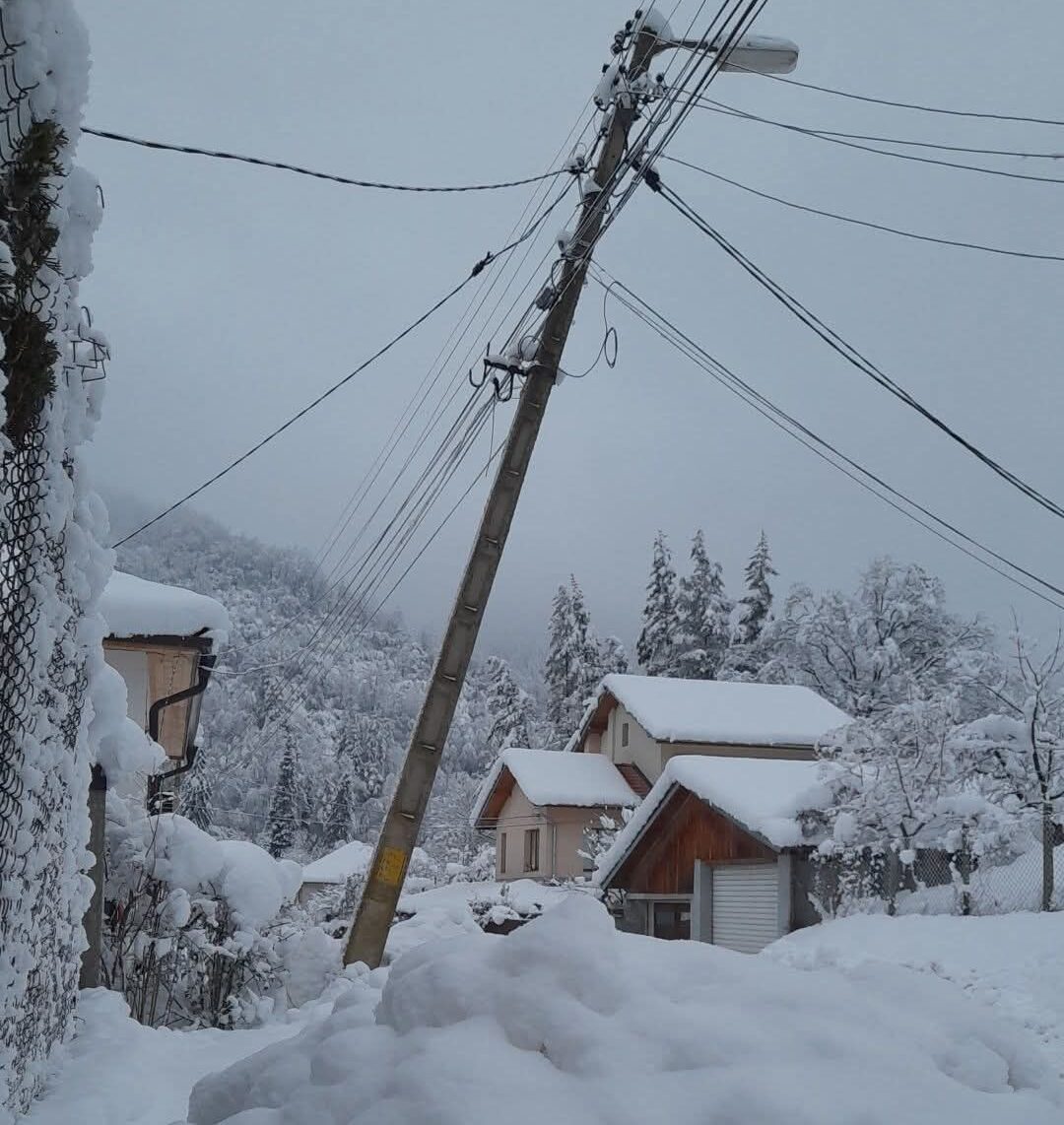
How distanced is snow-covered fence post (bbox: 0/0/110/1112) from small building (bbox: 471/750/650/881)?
2651 cm

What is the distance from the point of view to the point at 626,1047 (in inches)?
107

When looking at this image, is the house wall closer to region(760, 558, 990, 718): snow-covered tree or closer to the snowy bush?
region(760, 558, 990, 718): snow-covered tree

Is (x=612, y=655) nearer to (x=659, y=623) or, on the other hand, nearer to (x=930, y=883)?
(x=659, y=623)

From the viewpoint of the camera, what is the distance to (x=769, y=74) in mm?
9523

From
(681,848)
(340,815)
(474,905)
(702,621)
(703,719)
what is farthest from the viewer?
(340,815)

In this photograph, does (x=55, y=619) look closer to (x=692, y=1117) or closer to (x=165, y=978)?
(x=692, y=1117)

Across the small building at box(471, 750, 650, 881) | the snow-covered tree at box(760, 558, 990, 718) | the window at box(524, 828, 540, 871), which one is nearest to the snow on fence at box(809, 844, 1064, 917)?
the small building at box(471, 750, 650, 881)

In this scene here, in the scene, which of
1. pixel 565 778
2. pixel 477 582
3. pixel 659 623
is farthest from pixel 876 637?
pixel 477 582

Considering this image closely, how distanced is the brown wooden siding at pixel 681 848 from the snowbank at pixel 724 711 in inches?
287

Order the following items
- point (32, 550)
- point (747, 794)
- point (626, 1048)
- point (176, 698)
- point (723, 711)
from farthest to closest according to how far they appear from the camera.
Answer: point (723, 711) → point (747, 794) → point (176, 698) → point (32, 550) → point (626, 1048)

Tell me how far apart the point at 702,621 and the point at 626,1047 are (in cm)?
4699

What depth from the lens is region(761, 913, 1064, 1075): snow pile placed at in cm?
1001

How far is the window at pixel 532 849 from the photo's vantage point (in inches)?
1315

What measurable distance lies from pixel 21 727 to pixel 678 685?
1220 inches
